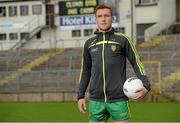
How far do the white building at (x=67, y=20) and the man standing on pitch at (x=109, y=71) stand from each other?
1275 inches

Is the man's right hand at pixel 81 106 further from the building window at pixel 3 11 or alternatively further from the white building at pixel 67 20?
the building window at pixel 3 11

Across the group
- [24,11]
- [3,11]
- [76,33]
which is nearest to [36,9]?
[24,11]

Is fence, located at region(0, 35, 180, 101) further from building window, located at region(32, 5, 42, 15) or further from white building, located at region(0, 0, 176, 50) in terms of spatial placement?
building window, located at region(32, 5, 42, 15)

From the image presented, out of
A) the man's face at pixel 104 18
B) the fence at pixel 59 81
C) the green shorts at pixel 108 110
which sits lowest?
the fence at pixel 59 81

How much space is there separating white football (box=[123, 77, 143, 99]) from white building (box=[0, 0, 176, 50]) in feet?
107

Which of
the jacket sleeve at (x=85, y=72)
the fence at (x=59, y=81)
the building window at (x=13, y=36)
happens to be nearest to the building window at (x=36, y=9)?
the building window at (x=13, y=36)

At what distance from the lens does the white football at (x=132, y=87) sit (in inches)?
226

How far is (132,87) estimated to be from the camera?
18.8 feet

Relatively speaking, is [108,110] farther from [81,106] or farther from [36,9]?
[36,9]

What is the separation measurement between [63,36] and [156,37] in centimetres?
982

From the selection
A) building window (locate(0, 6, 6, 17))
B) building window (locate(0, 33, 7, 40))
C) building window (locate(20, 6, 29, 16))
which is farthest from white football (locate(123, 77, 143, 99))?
building window (locate(0, 6, 6, 17))

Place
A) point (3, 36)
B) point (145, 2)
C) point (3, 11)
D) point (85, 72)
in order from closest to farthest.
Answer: point (85, 72) < point (145, 2) < point (3, 36) < point (3, 11)

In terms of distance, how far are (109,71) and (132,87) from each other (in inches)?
11.3

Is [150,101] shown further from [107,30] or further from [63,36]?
[63,36]
